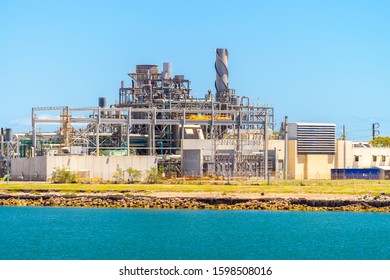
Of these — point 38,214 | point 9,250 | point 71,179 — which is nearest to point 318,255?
point 9,250

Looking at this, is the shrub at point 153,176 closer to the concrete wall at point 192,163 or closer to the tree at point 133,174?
the tree at point 133,174

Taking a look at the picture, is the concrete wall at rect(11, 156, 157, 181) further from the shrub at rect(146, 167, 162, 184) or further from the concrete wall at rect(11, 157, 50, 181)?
the shrub at rect(146, 167, 162, 184)

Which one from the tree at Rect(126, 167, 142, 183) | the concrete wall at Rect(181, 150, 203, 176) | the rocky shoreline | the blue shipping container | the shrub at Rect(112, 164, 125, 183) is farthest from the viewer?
the blue shipping container

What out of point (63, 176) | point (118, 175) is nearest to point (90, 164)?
point (118, 175)

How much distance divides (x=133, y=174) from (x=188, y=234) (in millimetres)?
35573

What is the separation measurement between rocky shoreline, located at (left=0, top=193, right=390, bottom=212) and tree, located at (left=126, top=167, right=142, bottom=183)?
1488 cm

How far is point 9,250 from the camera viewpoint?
176 ft

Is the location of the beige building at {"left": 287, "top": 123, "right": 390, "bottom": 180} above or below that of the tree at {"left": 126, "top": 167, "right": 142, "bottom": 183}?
above

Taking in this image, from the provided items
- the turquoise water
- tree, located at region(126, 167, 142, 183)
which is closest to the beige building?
tree, located at region(126, 167, 142, 183)

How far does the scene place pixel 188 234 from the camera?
61.1 metres

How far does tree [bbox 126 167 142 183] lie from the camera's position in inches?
3775

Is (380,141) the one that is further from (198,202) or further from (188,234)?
(188,234)

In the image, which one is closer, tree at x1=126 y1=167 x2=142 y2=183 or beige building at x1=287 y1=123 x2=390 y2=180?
tree at x1=126 y1=167 x2=142 y2=183

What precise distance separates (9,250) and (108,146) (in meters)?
A: 55.7
